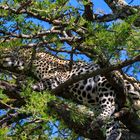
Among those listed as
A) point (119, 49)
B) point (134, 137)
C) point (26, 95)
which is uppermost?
point (119, 49)

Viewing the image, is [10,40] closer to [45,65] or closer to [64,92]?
[64,92]

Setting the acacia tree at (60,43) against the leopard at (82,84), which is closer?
the acacia tree at (60,43)

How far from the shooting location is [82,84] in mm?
7242

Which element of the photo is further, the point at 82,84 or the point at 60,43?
the point at 82,84

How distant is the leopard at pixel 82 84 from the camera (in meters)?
6.53

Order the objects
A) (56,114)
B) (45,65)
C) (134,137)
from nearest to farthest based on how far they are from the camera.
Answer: (56,114), (134,137), (45,65)

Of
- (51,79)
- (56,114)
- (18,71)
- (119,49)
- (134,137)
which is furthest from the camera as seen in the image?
(51,79)

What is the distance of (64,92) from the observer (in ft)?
21.2

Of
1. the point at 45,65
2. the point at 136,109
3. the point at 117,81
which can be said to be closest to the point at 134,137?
the point at 136,109

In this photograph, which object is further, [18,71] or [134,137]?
[18,71]

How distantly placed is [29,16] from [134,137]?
234 centimetres

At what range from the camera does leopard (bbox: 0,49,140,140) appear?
21.4ft

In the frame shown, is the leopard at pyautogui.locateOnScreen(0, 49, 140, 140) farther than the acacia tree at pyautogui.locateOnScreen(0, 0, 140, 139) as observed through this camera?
Yes

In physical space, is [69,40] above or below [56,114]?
above
